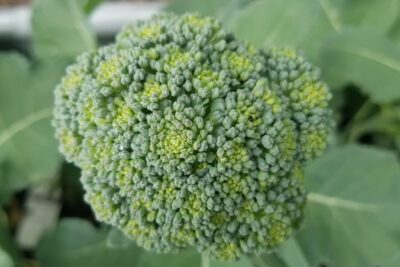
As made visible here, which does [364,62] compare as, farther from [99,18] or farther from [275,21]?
[99,18]

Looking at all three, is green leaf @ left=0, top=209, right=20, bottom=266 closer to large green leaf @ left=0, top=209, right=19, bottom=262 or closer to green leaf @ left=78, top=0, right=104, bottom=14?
large green leaf @ left=0, top=209, right=19, bottom=262

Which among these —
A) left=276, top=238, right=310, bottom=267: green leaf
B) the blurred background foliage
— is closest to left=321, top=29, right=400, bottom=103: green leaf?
the blurred background foliage

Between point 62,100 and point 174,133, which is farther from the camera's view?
point 62,100

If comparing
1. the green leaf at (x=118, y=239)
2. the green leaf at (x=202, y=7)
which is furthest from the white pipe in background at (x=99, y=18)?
the green leaf at (x=118, y=239)

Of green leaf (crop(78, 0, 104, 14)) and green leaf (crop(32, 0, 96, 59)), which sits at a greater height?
green leaf (crop(78, 0, 104, 14))

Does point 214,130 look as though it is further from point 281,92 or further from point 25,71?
point 25,71

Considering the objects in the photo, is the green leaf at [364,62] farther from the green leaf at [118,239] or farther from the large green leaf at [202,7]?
the green leaf at [118,239]

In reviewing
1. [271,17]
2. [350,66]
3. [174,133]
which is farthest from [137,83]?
[350,66]
